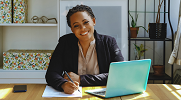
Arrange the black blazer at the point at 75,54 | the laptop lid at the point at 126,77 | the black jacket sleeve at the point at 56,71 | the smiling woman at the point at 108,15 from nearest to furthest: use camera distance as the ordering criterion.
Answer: the laptop lid at the point at 126,77, the black jacket sleeve at the point at 56,71, the black blazer at the point at 75,54, the smiling woman at the point at 108,15

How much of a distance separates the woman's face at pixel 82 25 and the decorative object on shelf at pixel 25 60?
3.46 ft

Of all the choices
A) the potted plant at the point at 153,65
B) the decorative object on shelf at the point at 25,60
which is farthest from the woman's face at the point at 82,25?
the potted plant at the point at 153,65

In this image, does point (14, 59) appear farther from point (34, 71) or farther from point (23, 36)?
point (23, 36)

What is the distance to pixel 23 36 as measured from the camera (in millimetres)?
2881

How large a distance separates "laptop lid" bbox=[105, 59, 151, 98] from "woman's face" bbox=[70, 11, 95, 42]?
1.75 feet

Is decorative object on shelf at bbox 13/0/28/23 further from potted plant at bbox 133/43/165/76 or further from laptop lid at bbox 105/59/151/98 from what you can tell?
laptop lid at bbox 105/59/151/98

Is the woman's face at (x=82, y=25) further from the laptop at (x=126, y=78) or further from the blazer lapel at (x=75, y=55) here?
the laptop at (x=126, y=78)

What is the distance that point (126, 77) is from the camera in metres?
1.11

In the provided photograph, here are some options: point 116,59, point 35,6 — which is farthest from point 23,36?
point 116,59

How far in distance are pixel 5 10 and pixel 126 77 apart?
1959mm

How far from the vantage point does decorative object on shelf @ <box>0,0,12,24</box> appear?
2512 millimetres

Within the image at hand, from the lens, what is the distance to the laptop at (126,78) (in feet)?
3.53

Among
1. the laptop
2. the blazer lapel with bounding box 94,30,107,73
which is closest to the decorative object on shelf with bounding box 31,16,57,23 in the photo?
the blazer lapel with bounding box 94,30,107,73

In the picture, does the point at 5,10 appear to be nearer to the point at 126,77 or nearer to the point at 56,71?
the point at 56,71
